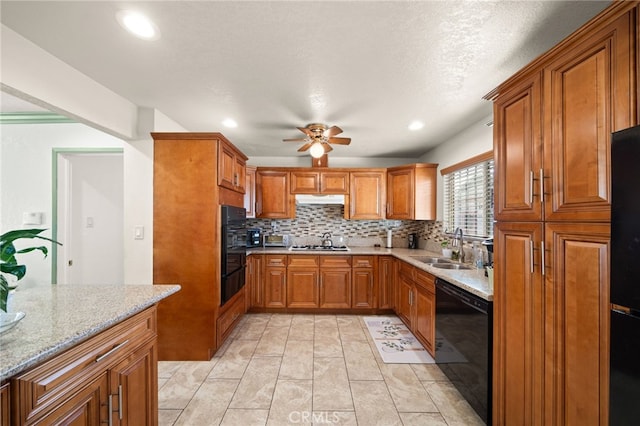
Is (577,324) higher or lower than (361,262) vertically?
higher

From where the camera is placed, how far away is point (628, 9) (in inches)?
35.9

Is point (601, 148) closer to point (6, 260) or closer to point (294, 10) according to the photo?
point (294, 10)

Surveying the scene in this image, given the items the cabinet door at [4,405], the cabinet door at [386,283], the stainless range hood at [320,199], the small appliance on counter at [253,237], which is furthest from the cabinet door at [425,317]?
the cabinet door at [4,405]

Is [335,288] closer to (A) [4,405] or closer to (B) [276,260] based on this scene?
(B) [276,260]

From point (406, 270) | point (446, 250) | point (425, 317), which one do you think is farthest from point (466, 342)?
point (446, 250)

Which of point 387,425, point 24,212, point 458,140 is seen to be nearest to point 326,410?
point 387,425

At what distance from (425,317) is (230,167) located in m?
2.59

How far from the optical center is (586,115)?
1.06 m

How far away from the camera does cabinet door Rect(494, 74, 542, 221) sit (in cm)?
129

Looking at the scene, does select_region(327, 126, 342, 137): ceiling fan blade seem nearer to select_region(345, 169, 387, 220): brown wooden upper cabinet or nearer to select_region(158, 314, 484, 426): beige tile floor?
select_region(345, 169, 387, 220): brown wooden upper cabinet

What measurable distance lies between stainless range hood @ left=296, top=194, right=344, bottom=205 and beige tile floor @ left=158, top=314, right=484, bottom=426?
79.5 inches

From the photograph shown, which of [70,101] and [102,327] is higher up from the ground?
[70,101]

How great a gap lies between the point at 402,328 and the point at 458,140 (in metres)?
2.49

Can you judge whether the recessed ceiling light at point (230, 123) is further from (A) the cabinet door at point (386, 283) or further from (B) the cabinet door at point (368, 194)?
(A) the cabinet door at point (386, 283)
